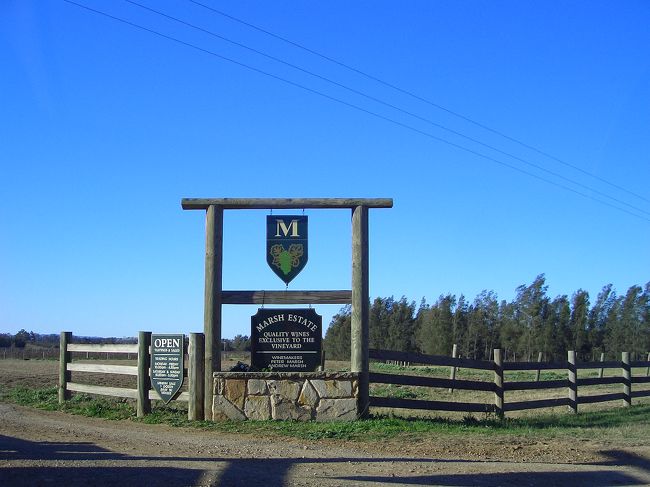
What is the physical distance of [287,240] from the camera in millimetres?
12930

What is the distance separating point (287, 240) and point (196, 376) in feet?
9.80

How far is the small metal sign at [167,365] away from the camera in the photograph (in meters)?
12.8

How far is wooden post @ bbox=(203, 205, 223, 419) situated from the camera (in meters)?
12.5

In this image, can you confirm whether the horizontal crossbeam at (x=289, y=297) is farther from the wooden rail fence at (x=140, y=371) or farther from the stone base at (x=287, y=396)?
the stone base at (x=287, y=396)

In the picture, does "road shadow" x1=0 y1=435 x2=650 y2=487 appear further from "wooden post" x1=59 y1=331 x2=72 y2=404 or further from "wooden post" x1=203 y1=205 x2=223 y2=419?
"wooden post" x1=59 y1=331 x2=72 y2=404

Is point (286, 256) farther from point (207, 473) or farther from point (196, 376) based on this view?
point (207, 473)

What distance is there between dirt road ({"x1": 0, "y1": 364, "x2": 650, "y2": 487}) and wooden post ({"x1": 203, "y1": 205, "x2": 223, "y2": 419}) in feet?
4.74

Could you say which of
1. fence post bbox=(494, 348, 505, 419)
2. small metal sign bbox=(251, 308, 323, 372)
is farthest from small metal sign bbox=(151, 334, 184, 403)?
fence post bbox=(494, 348, 505, 419)

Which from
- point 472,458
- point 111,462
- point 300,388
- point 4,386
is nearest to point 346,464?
point 472,458

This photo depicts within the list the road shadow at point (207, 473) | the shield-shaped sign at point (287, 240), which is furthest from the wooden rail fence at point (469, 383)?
the road shadow at point (207, 473)

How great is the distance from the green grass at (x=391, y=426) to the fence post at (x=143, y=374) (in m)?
0.20

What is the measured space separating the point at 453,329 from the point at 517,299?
26.0 ft

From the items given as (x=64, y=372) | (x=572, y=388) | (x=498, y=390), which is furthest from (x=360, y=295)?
(x=64, y=372)

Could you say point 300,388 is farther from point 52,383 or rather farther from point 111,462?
point 52,383
